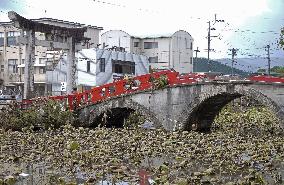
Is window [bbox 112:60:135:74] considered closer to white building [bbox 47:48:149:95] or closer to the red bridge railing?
white building [bbox 47:48:149:95]

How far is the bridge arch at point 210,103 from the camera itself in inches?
650

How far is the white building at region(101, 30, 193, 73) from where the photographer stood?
50031mm

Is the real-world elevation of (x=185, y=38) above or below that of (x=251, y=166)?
above

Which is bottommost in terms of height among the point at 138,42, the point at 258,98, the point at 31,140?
the point at 31,140

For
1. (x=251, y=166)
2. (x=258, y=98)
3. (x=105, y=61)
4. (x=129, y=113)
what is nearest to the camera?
(x=251, y=166)

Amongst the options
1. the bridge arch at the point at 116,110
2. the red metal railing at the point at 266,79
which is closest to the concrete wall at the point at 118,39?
the bridge arch at the point at 116,110

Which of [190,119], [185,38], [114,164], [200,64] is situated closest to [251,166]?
[114,164]

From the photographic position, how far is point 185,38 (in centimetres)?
5156

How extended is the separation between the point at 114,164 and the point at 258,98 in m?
8.74

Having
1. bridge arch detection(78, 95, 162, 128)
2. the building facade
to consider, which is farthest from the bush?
the building facade

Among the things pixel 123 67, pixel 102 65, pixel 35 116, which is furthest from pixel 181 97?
pixel 123 67

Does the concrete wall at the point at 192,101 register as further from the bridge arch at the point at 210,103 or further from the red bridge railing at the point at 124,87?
the red bridge railing at the point at 124,87

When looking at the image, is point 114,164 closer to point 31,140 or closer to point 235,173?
point 235,173

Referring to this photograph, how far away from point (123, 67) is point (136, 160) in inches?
1250
